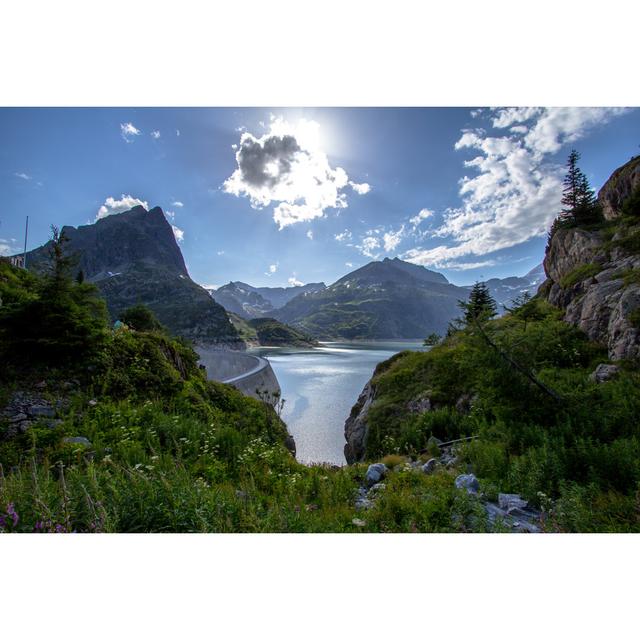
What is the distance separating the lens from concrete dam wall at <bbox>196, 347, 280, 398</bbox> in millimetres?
31191

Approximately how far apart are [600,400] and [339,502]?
17.6 feet

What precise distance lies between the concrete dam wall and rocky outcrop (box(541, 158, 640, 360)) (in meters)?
24.3

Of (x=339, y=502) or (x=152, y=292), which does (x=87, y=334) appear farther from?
(x=152, y=292)

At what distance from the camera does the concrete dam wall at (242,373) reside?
31.2 m

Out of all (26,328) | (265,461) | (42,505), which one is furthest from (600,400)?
(26,328)

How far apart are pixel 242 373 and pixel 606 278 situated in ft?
117

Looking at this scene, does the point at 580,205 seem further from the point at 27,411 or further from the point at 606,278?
the point at 27,411

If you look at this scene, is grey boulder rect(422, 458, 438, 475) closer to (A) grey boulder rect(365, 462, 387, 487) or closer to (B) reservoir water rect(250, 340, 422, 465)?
(A) grey boulder rect(365, 462, 387, 487)

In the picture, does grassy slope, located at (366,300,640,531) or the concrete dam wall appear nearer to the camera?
grassy slope, located at (366,300,640,531)

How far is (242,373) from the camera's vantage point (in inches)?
1500

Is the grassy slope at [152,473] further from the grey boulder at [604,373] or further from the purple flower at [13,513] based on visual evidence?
the grey boulder at [604,373]

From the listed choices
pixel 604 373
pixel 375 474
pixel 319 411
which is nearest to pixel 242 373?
pixel 319 411

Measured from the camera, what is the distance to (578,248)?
56.6ft

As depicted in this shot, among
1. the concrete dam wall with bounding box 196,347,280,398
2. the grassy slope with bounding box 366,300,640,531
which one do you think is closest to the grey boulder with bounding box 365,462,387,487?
the grassy slope with bounding box 366,300,640,531
